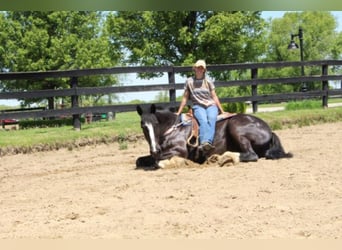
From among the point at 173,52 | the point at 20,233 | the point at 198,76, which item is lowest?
the point at 20,233

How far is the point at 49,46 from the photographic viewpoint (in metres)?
21.2

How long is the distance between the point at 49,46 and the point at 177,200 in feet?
61.5

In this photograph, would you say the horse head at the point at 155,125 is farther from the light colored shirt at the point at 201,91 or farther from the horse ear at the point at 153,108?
the light colored shirt at the point at 201,91

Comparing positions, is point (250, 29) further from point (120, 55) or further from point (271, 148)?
point (271, 148)

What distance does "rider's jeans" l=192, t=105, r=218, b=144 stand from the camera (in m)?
5.50

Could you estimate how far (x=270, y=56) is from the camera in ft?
110

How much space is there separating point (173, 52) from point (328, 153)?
1468 centimetres

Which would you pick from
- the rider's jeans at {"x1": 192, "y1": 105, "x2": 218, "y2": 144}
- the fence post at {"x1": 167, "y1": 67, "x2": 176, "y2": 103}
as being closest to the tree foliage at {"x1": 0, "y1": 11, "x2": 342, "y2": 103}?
the fence post at {"x1": 167, "y1": 67, "x2": 176, "y2": 103}

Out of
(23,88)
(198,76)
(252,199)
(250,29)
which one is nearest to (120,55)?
(23,88)

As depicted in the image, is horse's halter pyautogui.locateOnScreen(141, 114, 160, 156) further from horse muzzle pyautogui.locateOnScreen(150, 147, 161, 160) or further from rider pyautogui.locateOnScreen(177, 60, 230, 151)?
rider pyautogui.locateOnScreen(177, 60, 230, 151)

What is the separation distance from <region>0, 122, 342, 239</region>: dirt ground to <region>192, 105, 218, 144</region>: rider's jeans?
380 mm

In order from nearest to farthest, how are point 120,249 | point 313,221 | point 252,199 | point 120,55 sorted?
point 120,249, point 313,221, point 252,199, point 120,55

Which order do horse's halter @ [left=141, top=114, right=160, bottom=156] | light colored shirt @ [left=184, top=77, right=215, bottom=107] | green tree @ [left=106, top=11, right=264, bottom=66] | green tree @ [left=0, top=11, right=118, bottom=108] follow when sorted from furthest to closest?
green tree @ [left=0, top=11, right=118, bottom=108] < green tree @ [left=106, top=11, right=264, bottom=66] < light colored shirt @ [left=184, top=77, right=215, bottom=107] < horse's halter @ [left=141, top=114, right=160, bottom=156]

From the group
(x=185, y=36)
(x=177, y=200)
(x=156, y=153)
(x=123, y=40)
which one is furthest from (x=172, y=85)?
(x=123, y=40)
